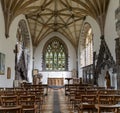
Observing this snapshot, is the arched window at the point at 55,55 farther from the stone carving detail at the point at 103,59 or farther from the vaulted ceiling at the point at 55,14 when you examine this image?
the stone carving detail at the point at 103,59

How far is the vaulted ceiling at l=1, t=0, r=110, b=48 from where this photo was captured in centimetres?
1861

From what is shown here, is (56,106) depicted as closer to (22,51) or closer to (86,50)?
(22,51)

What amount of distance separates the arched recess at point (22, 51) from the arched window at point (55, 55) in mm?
4435

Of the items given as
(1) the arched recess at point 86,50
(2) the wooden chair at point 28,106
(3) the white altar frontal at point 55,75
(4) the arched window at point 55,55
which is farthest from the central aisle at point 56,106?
(4) the arched window at point 55,55

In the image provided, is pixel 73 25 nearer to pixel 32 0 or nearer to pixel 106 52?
pixel 32 0

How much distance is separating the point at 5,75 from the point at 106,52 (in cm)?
770

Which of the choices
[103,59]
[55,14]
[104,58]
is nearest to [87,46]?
[55,14]

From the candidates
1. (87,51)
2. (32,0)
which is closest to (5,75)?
(32,0)

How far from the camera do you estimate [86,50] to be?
27688mm

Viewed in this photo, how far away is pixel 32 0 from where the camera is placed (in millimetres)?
20203

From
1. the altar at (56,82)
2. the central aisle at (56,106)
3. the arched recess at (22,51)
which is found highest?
the arched recess at (22,51)

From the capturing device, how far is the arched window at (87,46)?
2551cm

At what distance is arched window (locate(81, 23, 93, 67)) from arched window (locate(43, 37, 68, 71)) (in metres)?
4.03

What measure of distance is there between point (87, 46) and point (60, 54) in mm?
7203
